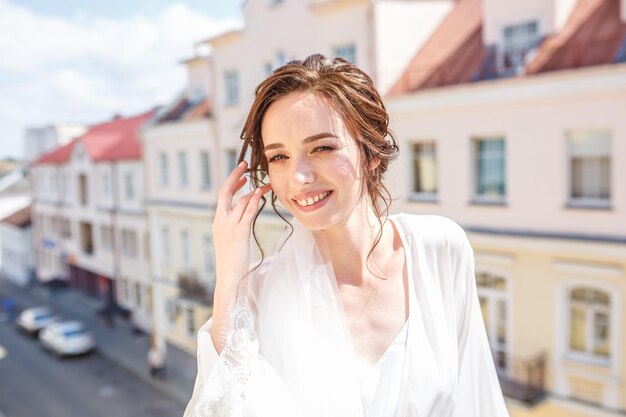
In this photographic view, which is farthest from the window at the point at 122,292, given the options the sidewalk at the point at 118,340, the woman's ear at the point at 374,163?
the woman's ear at the point at 374,163

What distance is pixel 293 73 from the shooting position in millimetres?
1465

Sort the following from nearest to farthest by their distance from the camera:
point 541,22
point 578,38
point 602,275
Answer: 1. point 602,275
2. point 578,38
3. point 541,22

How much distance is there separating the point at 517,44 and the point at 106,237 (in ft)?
61.4

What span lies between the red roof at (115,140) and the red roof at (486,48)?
1188 cm

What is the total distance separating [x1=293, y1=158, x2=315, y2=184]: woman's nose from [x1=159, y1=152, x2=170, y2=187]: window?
16096 mm

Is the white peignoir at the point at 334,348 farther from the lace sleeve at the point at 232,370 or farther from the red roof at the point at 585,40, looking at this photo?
the red roof at the point at 585,40

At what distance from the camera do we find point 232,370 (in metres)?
1.40

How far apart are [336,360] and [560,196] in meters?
7.64

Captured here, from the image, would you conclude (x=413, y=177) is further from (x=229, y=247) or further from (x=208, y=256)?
(x=229, y=247)

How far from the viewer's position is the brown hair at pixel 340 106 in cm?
147

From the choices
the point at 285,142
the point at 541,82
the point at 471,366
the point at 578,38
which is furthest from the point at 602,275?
the point at 285,142

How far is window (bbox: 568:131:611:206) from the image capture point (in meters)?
7.98

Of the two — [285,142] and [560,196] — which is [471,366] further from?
[560,196]

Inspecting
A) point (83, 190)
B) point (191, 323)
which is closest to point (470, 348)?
point (191, 323)
